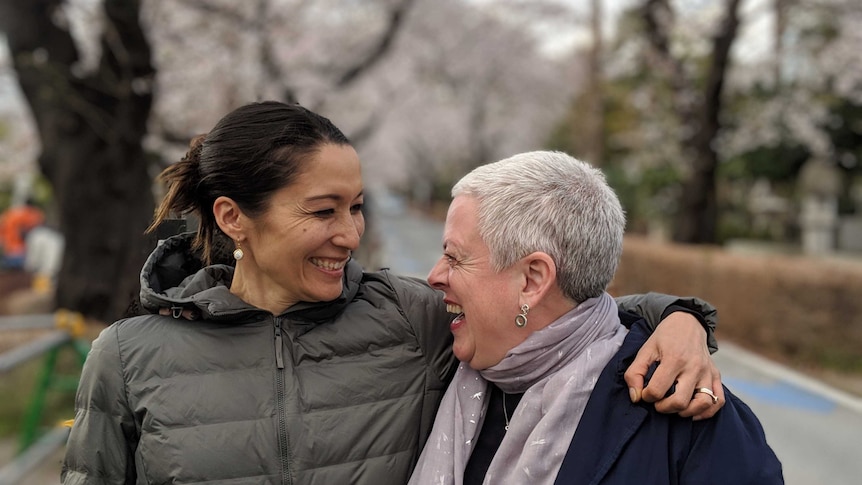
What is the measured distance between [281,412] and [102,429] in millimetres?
392

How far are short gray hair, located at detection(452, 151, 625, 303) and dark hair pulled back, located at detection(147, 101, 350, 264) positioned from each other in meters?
0.42

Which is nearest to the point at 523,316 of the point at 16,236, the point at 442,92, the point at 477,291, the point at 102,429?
the point at 477,291

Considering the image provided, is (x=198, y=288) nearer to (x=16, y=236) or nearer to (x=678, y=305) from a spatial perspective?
(x=678, y=305)

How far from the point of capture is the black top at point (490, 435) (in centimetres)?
199

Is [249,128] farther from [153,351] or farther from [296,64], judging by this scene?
[296,64]

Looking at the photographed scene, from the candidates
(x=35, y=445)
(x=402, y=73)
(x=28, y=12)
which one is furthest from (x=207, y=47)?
(x=402, y=73)

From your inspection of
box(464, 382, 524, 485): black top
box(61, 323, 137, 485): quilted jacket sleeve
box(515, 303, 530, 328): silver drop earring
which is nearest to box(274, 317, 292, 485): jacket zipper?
box(61, 323, 137, 485): quilted jacket sleeve

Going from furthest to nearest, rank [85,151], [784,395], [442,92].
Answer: [442,92] < [85,151] < [784,395]

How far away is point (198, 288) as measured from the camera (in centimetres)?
201

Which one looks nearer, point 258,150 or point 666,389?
point 666,389

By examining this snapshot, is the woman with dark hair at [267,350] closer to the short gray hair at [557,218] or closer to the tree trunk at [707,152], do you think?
the short gray hair at [557,218]

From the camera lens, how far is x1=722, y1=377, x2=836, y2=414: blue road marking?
6719 mm

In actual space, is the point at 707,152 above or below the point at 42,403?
above

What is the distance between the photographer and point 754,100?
1697cm
